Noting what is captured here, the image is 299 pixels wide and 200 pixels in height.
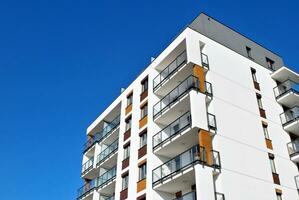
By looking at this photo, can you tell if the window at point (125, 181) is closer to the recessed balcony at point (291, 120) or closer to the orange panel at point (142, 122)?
the orange panel at point (142, 122)

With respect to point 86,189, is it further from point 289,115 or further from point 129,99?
point 289,115

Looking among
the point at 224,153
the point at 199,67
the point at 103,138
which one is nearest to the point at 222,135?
the point at 224,153

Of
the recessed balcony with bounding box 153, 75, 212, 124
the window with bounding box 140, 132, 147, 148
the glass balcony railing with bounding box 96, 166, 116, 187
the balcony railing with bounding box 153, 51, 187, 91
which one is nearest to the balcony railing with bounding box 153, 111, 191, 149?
the recessed balcony with bounding box 153, 75, 212, 124

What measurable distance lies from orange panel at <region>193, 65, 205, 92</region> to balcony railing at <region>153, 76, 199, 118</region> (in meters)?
0.38

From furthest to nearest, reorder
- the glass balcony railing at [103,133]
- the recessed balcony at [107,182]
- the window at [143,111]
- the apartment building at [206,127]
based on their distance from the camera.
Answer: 1. the glass balcony railing at [103,133]
2. the recessed balcony at [107,182]
3. the window at [143,111]
4. the apartment building at [206,127]

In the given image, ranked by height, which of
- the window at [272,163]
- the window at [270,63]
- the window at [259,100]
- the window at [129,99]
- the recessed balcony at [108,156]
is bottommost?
the window at [272,163]

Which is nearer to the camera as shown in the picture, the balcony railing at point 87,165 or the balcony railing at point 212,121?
the balcony railing at point 212,121

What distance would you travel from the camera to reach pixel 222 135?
27203mm

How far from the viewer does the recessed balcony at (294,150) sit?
30830mm

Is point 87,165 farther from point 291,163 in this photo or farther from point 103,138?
point 291,163

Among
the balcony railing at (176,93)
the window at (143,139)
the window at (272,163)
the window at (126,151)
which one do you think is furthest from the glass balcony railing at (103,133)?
the window at (272,163)

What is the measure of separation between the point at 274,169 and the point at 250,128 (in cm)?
357

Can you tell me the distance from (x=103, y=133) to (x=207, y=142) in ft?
61.6

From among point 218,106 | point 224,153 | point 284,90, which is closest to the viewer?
point 224,153
